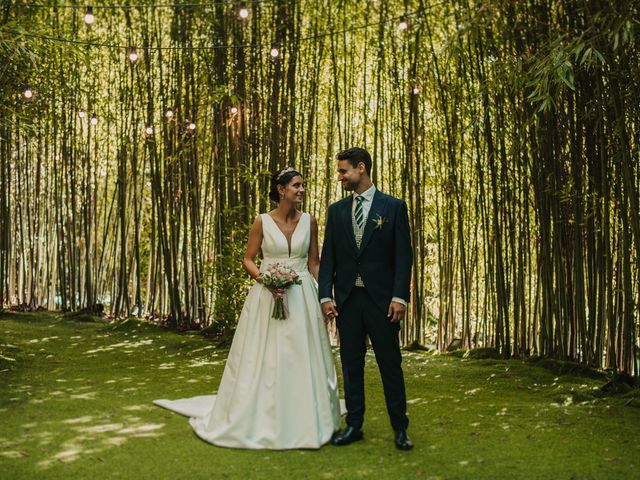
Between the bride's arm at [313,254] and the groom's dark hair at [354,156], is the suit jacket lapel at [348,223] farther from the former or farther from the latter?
the bride's arm at [313,254]

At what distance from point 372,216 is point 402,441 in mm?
913

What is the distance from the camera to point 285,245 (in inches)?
125

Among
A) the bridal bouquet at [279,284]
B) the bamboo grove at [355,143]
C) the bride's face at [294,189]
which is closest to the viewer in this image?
the bridal bouquet at [279,284]

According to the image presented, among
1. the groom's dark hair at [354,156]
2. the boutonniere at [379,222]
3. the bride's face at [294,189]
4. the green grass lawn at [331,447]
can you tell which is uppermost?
the groom's dark hair at [354,156]

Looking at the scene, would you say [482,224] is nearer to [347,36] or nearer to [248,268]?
[347,36]

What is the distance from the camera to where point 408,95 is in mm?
5832

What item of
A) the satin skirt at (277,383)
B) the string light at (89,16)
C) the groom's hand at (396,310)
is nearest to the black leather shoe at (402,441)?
the satin skirt at (277,383)

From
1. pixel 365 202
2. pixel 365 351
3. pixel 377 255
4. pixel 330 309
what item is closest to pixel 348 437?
pixel 365 351

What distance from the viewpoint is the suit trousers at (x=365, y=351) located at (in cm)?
278

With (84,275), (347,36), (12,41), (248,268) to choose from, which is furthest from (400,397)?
(84,275)

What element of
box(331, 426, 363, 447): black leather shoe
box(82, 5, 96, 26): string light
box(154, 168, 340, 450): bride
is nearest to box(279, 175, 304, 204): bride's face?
box(154, 168, 340, 450): bride

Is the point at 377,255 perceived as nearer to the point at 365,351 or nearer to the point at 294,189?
the point at 365,351

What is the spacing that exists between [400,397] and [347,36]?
13.9ft

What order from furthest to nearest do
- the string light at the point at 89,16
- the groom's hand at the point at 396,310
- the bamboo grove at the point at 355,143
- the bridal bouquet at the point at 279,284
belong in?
1. the bamboo grove at the point at 355,143
2. the string light at the point at 89,16
3. the bridal bouquet at the point at 279,284
4. the groom's hand at the point at 396,310
